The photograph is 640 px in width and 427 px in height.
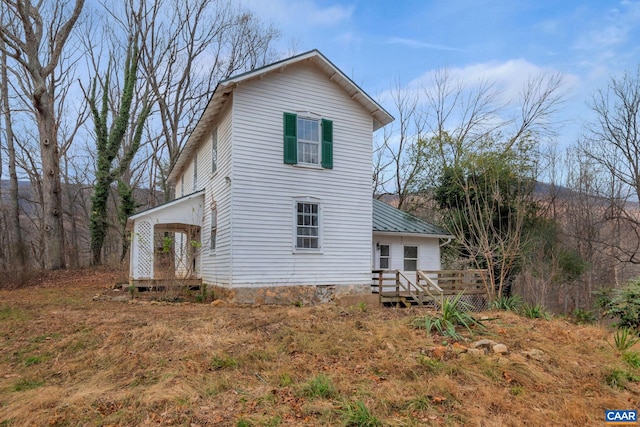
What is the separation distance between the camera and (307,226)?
11.9 meters

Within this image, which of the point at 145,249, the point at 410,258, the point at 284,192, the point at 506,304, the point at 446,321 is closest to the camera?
the point at 446,321

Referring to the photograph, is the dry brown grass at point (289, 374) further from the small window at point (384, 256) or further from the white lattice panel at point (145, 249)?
the small window at point (384, 256)

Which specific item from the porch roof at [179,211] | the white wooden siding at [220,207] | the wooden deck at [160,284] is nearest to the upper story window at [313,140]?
the white wooden siding at [220,207]

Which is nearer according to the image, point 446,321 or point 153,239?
point 446,321

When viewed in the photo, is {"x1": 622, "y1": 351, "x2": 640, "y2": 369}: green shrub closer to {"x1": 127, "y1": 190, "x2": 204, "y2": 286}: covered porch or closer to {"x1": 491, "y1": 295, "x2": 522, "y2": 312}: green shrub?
{"x1": 491, "y1": 295, "x2": 522, "y2": 312}: green shrub

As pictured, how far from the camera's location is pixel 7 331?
708 cm

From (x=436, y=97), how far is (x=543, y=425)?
81.7 ft

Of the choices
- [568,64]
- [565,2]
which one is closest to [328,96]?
[565,2]

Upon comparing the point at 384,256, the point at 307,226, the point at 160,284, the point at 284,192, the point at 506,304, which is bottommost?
the point at 506,304

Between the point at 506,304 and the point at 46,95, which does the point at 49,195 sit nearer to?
the point at 46,95

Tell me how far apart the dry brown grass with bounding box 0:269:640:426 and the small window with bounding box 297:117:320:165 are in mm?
5826

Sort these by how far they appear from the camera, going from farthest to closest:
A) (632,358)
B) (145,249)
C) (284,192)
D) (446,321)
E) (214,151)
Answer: (214,151) → (145,249) → (284,192) → (446,321) → (632,358)

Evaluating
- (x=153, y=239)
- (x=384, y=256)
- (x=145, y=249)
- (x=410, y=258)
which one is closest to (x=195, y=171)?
(x=153, y=239)

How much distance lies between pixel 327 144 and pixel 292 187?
176 cm
